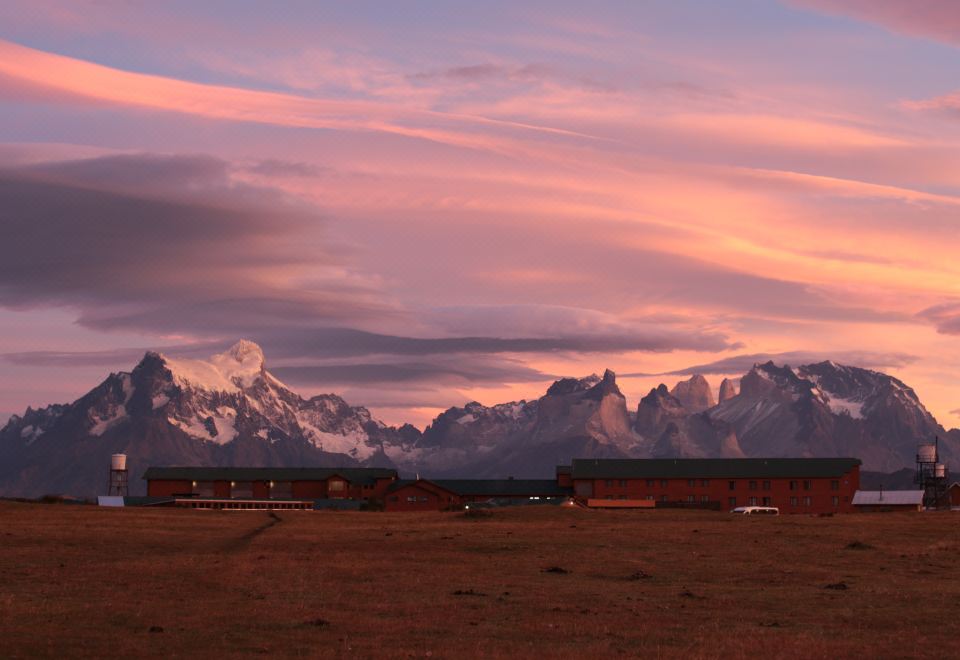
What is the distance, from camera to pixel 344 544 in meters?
87.2

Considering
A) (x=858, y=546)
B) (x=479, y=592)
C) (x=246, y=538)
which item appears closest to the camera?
(x=479, y=592)

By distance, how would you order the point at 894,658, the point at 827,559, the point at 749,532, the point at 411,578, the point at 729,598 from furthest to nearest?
the point at 749,532 < the point at 827,559 < the point at 411,578 < the point at 729,598 < the point at 894,658

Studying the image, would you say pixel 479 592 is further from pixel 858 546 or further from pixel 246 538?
pixel 246 538

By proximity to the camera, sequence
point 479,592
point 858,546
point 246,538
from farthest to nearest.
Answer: point 246,538, point 858,546, point 479,592

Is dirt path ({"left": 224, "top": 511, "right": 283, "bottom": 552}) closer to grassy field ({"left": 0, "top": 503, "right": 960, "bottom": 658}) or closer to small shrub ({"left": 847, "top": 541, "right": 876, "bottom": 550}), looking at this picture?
grassy field ({"left": 0, "top": 503, "right": 960, "bottom": 658})

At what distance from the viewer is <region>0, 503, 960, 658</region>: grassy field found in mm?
42219

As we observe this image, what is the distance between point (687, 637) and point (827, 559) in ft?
118

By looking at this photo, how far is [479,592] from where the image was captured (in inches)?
2254

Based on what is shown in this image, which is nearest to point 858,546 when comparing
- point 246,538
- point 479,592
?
point 479,592

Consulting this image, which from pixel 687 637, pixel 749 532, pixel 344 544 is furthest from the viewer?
pixel 749 532

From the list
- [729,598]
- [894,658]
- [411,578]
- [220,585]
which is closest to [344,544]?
[411,578]

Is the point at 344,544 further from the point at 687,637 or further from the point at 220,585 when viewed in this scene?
the point at 687,637

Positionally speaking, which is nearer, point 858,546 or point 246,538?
point 858,546

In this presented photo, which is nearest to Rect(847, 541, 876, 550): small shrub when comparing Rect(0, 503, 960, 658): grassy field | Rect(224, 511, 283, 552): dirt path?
Rect(0, 503, 960, 658): grassy field
